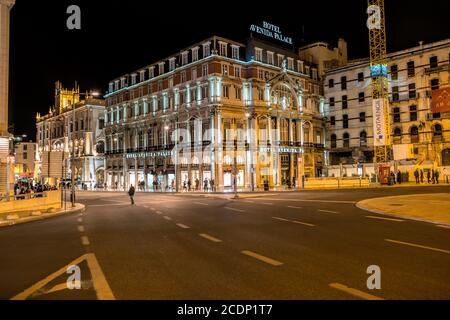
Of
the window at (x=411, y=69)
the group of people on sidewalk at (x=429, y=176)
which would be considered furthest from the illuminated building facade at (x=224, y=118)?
the group of people on sidewalk at (x=429, y=176)

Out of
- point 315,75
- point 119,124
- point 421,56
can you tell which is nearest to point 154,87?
point 119,124

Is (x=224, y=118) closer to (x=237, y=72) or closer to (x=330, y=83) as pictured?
(x=237, y=72)

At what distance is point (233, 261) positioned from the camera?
888 centimetres

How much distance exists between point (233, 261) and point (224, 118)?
48927mm

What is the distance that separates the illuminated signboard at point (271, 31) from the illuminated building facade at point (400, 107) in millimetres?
12537

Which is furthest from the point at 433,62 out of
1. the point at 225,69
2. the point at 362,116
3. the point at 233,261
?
the point at 233,261

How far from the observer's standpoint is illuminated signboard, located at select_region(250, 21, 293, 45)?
202 ft

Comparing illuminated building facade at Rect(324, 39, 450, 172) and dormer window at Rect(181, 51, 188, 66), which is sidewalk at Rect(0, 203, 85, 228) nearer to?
dormer window at Rect(181, 51, 188, 66)

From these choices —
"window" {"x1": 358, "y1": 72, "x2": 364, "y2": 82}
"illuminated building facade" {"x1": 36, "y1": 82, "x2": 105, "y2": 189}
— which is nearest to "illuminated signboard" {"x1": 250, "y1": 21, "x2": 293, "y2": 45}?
"window" {"x1": 358, "y1": 72, "x2": 364, "y2": 82}

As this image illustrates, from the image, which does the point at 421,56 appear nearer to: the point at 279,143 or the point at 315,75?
the point at 315,75

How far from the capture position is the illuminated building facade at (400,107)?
61438 mm

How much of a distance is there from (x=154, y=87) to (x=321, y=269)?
205 ft

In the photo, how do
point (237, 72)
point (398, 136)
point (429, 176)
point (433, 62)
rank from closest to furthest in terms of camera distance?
point (429, 176), point (237, 72), point (433, 62), point (398, 136)

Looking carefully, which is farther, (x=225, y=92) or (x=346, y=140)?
(x=346, y=140)
